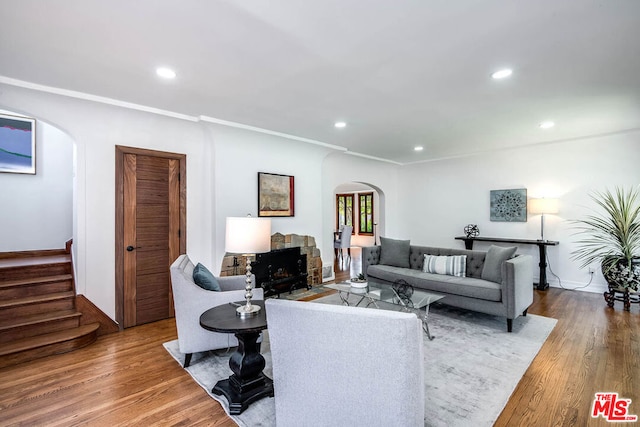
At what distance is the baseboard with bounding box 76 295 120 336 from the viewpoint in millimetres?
3305

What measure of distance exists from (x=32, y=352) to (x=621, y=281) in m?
6.92

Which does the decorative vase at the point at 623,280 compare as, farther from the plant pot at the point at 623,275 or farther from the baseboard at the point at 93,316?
the baseboard at the point at 93,316

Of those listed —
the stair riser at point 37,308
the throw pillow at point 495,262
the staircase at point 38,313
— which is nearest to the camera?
the staircase at point 38,313

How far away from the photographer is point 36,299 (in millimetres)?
3174

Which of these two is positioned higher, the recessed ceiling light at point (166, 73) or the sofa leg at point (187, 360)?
the recessed ceiling light at point (166, 73)

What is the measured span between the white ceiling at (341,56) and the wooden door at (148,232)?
77cm

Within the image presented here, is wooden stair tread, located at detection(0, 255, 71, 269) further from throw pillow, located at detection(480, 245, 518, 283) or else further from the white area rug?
throw pillow, located at detection(480, 245, 518, 283)

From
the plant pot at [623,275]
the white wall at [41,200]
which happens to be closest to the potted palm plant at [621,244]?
the plant pot at [623,275]

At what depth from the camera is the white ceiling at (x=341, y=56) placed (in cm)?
188

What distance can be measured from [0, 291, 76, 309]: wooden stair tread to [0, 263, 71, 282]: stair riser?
31 centimetres

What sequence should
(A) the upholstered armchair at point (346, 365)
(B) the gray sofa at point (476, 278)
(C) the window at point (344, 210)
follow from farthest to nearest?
1. (C) the window at point (344, 210)
2. (B) the gray sofa at point (476, 278)
3. (A) the upholstered armchair at point (346, 365)

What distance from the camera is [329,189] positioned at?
243 inches

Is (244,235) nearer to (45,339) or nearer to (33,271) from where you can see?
(45,339)

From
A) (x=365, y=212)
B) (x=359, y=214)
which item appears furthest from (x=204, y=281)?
(x=359, y=214)
